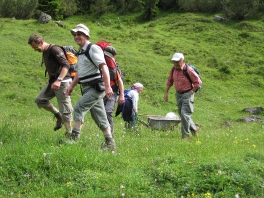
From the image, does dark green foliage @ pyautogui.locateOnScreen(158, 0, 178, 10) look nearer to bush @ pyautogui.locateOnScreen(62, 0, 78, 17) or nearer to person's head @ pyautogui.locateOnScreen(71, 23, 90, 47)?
bush @ pyautogui.locateOnScreen(62, 0, 78, 17)

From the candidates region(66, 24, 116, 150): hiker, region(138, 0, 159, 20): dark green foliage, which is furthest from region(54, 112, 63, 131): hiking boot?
region(138, 0, 159, 20): dark green foliage

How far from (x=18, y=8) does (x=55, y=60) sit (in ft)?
99.5

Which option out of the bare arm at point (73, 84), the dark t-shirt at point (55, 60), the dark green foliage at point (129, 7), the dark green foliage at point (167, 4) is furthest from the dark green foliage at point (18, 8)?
the bare arm at point (73, 84)

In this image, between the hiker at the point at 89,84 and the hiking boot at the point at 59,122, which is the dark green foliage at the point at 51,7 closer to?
the hiking boot at the point at 59,122

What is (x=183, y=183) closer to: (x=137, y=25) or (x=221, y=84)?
(x=221, y=84)

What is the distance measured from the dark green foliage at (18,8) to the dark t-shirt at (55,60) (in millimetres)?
29367

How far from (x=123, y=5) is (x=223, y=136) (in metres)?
37.2

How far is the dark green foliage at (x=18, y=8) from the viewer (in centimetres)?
3506

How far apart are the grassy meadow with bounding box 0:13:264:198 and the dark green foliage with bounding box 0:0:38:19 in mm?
5172

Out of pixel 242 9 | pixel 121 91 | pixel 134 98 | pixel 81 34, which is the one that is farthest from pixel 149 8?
pixel 81 34

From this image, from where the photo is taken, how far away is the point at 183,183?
18.4 ft

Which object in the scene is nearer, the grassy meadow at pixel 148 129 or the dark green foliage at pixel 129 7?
the grassy meadow at pixel 148 129

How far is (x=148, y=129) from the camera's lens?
1087 centimetres

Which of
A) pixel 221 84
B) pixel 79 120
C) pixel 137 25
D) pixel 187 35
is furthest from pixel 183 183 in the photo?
pixel 137 25
